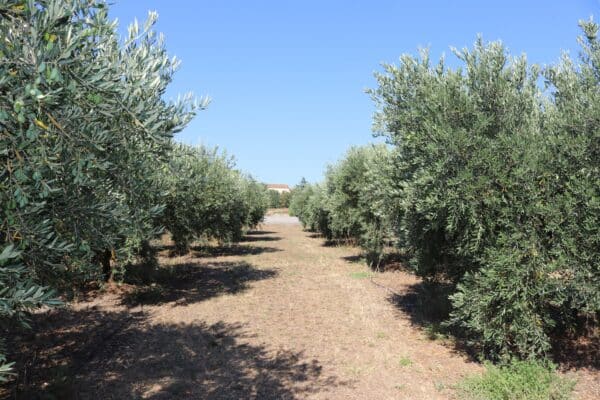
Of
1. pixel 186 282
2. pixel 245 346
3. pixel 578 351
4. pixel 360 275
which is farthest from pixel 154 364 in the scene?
pixel 360 275

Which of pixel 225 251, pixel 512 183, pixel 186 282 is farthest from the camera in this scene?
pixel 225 251

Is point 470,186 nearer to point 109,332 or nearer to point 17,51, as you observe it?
point 17,51

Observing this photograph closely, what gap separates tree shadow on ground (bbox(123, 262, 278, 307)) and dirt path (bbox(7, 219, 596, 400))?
0.09m

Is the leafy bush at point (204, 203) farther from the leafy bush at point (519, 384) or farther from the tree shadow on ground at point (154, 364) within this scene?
the leafy bush at point (519, 384)

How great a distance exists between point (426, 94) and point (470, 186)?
2.48m

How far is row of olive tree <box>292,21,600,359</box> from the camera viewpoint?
23.2 ft

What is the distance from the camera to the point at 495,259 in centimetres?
754

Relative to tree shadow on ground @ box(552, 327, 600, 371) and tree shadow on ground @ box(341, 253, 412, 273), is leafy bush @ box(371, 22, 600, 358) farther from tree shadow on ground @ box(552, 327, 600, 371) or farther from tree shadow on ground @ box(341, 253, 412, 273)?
tree shadow on ground @ box(341, 253, 412, 273)

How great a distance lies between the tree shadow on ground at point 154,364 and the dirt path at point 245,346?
23 mm

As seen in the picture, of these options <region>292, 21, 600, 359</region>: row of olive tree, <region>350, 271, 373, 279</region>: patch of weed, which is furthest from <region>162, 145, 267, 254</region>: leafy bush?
<region>292, 21, 600, 359</region>: row of olive tree

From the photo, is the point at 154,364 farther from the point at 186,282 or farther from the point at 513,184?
the point at 186,282

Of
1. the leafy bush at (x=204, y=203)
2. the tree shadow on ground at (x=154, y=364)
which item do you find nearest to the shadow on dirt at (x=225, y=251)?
the leafy bush at (x=204, y=203)

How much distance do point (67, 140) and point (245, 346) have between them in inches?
289

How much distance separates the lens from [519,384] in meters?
6.95
